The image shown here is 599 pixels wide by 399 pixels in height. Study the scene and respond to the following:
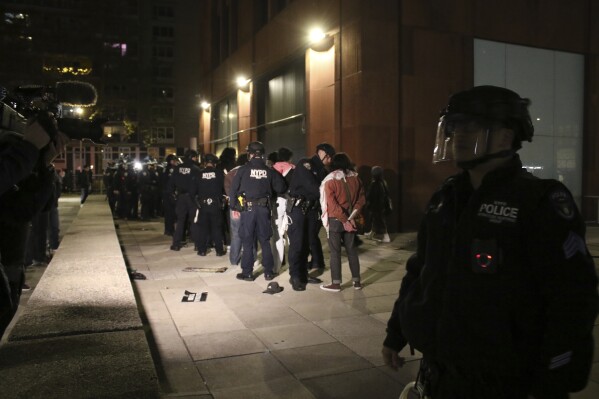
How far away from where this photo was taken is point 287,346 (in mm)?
5121

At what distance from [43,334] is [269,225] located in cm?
438

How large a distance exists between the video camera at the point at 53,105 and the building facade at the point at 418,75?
35.8 feet

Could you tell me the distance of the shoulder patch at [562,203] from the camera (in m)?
1.85

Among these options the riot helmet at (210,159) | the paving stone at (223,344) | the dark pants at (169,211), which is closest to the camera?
the paving stone at (223,344)

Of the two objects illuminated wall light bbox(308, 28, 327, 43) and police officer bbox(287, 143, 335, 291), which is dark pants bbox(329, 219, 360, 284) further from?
illuminated wall light bbox(308, 28, 327, 43)

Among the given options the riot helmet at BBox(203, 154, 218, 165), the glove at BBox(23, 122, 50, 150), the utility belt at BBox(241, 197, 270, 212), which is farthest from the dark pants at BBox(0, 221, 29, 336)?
the riot helmet at BBox(203, 154, 218, 165)

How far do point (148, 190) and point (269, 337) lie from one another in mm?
14035

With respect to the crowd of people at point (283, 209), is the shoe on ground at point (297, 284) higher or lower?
lower

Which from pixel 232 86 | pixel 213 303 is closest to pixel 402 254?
pixel 213 303

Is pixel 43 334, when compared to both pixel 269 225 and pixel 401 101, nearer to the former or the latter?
pixel 269 225

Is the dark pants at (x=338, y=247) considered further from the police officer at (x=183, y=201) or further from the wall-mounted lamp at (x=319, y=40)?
the wall-mounted lamp at (x=319, y=40)

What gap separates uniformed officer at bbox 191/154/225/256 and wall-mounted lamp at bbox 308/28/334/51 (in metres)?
6.49

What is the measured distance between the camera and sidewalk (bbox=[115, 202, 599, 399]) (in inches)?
165

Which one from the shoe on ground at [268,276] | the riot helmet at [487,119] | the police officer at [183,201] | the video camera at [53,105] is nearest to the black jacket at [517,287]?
the riot helmet at [487,119]
